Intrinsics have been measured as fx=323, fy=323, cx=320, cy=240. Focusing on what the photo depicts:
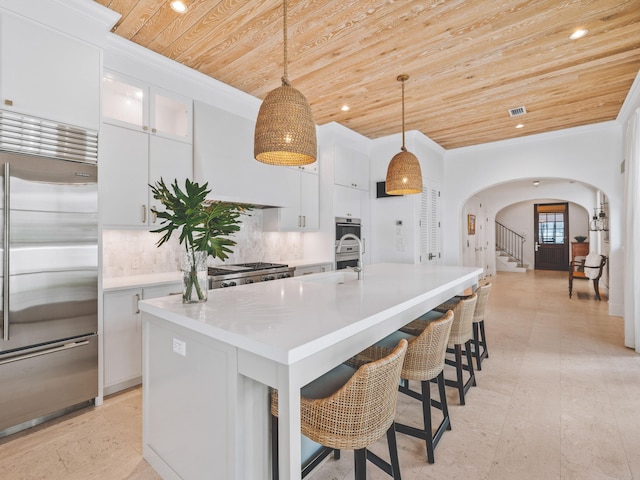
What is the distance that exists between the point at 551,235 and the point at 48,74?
545 inches

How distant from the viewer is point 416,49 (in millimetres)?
2848

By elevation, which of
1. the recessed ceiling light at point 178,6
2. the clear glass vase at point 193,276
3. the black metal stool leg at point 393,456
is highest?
the recessed ceiling light at point 178,6

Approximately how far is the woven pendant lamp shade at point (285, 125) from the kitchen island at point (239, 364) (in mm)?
834

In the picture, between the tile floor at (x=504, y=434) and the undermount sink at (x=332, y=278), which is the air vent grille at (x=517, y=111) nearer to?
the tile floor at (x=504, y=434)

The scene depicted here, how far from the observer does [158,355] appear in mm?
1690

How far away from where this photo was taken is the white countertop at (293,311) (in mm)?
1170

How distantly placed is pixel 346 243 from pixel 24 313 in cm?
375

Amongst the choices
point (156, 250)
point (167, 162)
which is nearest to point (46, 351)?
point (156, 250)

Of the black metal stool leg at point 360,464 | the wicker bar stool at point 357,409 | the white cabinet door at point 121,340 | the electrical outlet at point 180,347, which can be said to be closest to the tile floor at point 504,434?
the white cabinet door at point 121,340

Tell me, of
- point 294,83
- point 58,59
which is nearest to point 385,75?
point 294,83

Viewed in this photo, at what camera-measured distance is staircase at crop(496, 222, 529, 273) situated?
1119 centimetres

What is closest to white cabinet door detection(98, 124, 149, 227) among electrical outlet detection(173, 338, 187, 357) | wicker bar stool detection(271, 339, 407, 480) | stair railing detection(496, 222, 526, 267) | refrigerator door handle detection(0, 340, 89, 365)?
refrigerator door handle detection(0, 340, 89, 365)

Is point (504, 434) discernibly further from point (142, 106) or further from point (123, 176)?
point (142, 106)

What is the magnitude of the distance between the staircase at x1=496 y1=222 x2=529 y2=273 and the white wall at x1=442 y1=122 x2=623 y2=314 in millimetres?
6487
